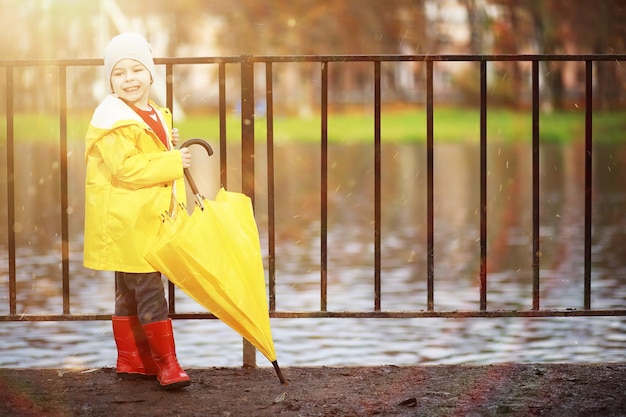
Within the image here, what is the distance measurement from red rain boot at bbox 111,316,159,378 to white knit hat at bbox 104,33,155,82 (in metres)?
0.96

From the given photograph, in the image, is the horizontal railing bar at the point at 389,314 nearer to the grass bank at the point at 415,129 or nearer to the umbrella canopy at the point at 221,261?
the umbrella canopy at the point at 221,261

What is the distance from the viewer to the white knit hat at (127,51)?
15.3 ft

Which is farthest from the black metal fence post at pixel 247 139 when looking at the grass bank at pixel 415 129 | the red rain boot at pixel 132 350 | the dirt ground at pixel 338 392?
the grass bank at pixel 415 129

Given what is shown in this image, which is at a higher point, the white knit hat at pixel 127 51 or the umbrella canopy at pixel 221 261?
the white knit hat at pixel 127 51

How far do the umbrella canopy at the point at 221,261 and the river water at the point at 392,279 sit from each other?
1455mm

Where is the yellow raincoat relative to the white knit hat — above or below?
below

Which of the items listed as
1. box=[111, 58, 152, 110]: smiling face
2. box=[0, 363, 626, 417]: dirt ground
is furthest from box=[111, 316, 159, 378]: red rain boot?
box=[111, 58, 152, 110]: smiling face

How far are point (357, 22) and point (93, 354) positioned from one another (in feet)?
173

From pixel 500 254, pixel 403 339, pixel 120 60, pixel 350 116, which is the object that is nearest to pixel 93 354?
pixel 403 339

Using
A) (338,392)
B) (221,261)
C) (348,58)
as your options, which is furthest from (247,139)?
(338,392)

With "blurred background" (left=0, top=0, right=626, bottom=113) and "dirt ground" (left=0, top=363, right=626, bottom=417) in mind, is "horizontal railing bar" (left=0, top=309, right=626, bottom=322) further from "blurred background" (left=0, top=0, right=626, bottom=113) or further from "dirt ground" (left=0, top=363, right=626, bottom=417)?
"blurred background" (left=0, top=0, right=626, bottom=113)

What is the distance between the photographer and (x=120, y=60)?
4691 millimetres

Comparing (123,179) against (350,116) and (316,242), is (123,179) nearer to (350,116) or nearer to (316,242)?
(316,242)

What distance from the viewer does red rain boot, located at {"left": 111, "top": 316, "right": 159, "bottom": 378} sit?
16.1 ft
